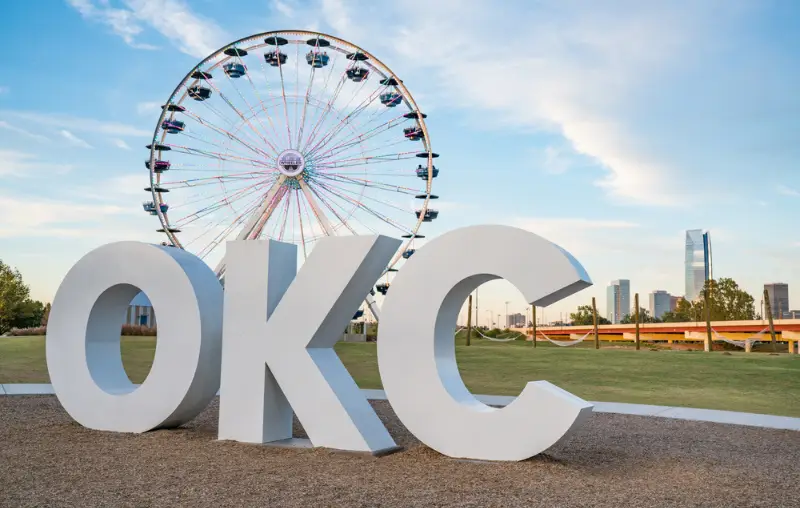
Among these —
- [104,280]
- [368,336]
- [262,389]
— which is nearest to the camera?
[262,389]

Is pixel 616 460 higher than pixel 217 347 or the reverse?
the reverse

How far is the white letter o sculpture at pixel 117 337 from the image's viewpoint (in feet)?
26.4

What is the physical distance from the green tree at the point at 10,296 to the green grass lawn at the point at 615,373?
23.8m

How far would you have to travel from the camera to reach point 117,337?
9.14 m

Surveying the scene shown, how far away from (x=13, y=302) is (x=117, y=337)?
4275 cm

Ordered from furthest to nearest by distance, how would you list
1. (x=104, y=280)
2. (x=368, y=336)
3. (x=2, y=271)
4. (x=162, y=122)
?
(x=2, y=271), (x=368, y=336), (x=162, y=122), (x=104, y=280)

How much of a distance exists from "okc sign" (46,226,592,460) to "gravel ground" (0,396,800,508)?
0.29 m

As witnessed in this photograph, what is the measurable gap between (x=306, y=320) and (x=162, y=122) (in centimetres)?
1854

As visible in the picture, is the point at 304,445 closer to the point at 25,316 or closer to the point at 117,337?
the point at 117,337

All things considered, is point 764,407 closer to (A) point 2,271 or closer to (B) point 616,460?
(B) point 616,460

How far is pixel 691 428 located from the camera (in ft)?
28.9

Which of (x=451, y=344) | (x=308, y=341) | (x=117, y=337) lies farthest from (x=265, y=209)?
(x=451, y=344)

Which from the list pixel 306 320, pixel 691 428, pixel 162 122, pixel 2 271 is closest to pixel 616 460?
pixel 691 428

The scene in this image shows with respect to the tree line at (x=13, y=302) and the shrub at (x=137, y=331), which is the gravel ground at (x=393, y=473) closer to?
the shrub at (x=137, y=331)
